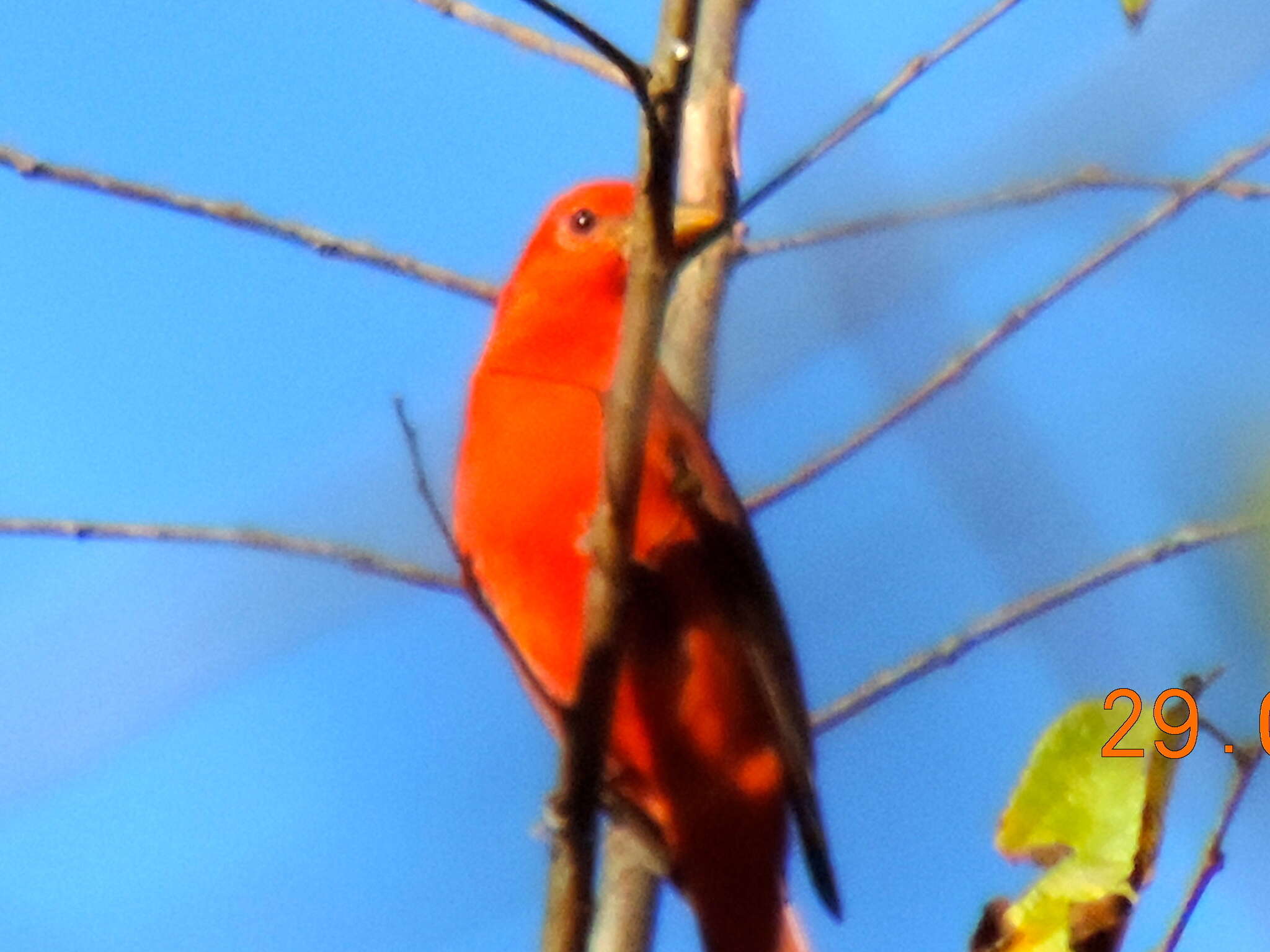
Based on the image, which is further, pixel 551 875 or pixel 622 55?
pixel 551 875

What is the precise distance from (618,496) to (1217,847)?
29.5 inches

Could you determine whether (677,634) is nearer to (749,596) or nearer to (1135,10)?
(749,596)

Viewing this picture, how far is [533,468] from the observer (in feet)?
10.7

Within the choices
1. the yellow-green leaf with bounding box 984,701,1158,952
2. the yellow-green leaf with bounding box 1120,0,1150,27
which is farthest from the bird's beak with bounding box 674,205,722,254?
the yellow-green leaf with bounding box 984,701,1158,952

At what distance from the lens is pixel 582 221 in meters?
4.00

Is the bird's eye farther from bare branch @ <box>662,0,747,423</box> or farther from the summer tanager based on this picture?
the summer tanager

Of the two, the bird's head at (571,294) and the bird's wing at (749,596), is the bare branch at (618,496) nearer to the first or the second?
the bird's wing at (749,596)

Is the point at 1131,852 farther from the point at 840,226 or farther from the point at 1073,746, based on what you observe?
the point at 840,226

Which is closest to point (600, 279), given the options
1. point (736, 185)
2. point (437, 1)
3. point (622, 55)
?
point (736, 185)

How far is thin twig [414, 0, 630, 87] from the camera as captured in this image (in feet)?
12.2

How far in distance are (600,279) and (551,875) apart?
5.69ft

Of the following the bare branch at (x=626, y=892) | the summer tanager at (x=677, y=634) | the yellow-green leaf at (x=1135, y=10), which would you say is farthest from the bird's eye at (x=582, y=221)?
the yellow-green leaf at (x=1135, y=10)

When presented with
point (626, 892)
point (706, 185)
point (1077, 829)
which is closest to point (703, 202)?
point (706, 185)

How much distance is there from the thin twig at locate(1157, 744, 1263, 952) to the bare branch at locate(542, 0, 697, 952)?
28.3 inches
